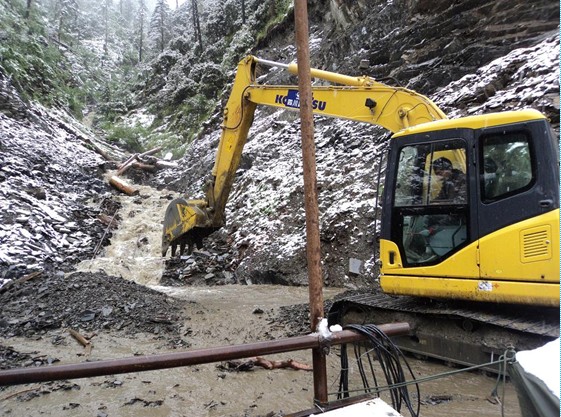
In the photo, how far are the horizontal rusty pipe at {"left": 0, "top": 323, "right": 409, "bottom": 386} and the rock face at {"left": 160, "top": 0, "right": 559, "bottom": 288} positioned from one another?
16.8ft

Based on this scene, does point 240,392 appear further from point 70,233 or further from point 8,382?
point 70,233

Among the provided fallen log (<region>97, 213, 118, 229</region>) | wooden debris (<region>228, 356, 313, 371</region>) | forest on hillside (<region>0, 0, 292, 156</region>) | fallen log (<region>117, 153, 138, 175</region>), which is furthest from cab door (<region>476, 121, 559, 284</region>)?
forest on hillside (<region>0, 0, 292, 156</region>)

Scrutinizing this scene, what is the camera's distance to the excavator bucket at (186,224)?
7.55 m

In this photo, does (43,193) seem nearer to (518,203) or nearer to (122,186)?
(122,186)

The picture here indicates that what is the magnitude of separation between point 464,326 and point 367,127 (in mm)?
8910

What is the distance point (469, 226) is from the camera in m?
4.34

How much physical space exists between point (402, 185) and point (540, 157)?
1.48 m

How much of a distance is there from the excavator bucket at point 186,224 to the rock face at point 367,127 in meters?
2.57

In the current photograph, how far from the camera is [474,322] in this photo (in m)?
4.34

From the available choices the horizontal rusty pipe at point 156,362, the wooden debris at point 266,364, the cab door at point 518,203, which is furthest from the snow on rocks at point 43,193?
the cab door at point 518,203

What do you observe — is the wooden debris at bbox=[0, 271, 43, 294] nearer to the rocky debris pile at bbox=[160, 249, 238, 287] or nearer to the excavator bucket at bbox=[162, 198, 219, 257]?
the rocky debris pile at bbox=[160, 249, 238, 287]

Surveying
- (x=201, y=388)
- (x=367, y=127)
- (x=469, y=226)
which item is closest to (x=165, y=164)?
(x=367, y=127)

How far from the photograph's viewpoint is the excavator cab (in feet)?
12.8

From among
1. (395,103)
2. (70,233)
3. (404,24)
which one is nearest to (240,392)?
(395,103)
